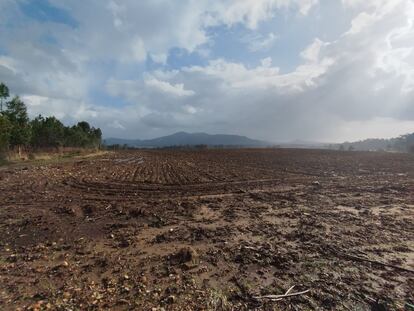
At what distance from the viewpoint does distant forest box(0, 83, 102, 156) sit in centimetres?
2450

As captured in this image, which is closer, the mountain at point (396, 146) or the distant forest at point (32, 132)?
the distant forest at point (32, 132)

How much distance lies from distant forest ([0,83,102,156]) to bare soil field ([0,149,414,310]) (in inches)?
763

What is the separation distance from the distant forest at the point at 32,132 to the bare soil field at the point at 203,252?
1937cm

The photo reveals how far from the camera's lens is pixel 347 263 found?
15.8 feet

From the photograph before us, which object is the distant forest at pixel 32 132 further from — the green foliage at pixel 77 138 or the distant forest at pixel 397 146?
the distant forest at pixel 397 146

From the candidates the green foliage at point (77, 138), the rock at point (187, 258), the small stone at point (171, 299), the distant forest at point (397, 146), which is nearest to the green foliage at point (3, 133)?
the rock at point (187, 258)

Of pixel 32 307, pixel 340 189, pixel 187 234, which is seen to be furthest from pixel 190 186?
pixel 32 307

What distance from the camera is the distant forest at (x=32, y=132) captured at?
24.5 metres

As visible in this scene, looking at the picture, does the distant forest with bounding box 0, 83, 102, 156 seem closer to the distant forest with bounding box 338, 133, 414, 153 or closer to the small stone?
the small stone

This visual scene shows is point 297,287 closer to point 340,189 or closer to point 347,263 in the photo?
point 347,263

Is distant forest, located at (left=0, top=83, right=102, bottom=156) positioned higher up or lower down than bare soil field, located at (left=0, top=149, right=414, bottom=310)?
higher up

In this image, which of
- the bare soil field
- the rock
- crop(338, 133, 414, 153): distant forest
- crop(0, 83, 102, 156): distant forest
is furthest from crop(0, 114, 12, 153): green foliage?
crop(338, 133, 414, 153): distant forest

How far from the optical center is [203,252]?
5.14 m

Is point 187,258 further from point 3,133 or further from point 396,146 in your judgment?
point 396,146
